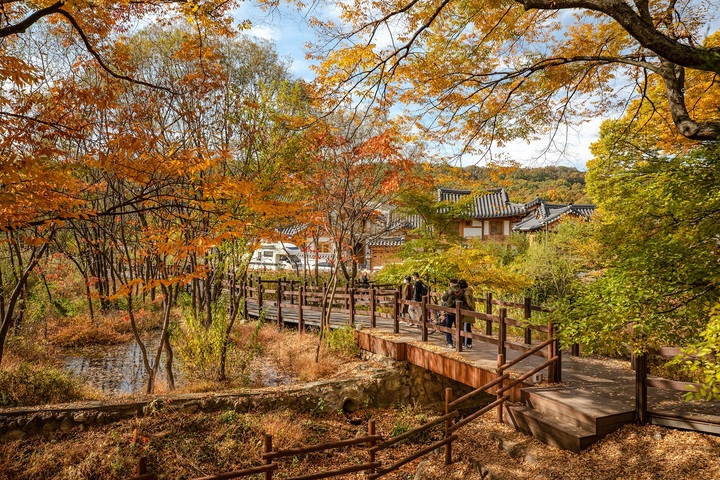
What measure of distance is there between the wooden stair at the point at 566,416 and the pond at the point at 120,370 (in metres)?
5.82

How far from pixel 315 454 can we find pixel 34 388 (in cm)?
568

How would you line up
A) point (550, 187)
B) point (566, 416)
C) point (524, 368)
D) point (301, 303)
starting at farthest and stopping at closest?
point (550, 187), point (301, 303), point (524, 368), point (566, 416)

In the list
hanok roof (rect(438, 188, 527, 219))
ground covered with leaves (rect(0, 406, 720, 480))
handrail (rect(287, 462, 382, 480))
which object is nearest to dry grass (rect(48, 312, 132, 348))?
ground covered with leaves (rect(0, 406, 720, 480))

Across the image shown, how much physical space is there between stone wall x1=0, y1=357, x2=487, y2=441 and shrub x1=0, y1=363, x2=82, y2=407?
1.38 meters

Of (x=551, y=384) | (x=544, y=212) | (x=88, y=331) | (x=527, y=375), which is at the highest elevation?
(x=544, y=212)

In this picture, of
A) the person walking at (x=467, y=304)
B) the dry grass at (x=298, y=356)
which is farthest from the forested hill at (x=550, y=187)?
the person walking at (x=467, y=304)

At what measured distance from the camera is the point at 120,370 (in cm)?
1157

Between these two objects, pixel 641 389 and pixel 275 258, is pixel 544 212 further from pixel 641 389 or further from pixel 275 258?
pixel 641 389

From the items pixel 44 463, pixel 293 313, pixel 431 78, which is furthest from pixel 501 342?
pixel 293 313

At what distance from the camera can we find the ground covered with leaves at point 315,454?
4.98 metres

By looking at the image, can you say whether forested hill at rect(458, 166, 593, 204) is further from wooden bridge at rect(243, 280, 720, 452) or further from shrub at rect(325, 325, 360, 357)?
wooden bridge at rect(243, 280, 720, 452)

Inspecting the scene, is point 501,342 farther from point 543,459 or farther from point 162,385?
point 162,385

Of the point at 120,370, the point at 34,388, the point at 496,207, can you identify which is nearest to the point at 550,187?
the point at 496,207

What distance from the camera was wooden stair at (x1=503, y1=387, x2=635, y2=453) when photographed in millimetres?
5504
